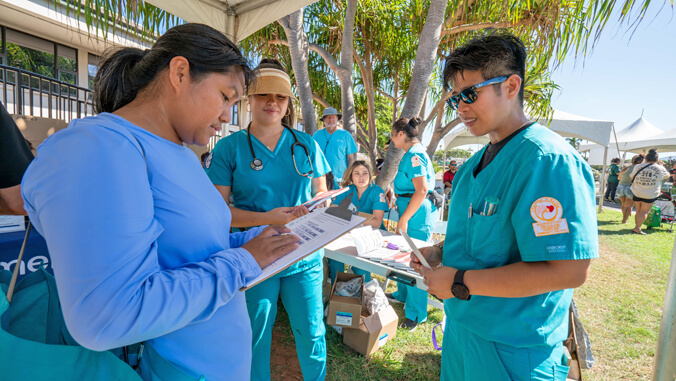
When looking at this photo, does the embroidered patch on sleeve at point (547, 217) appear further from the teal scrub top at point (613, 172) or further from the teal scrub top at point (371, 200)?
the teal scrub top at point (613, 172)

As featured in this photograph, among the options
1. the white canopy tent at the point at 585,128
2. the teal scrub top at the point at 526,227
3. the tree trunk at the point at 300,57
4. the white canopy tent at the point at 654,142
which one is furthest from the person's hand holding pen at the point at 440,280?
the white canopy tent at the point at 654,142

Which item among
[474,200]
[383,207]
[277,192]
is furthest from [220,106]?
[383,207]

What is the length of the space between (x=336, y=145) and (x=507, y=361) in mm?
4343

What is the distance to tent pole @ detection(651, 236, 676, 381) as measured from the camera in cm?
163

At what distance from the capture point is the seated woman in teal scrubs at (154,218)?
0.56 meters

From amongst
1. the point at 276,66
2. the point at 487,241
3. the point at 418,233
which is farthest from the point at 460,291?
the point at 418,233

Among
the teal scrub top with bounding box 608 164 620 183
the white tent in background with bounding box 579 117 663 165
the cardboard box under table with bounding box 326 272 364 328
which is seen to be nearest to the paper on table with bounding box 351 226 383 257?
the cardboard box under table with bounding box 326 272 364 328

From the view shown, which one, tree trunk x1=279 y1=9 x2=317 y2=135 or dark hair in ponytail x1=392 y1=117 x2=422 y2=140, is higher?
tree trunk x1=279 y1=9 x2=317 y2=135

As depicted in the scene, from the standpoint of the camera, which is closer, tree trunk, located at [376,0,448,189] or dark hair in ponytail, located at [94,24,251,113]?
dark hair in ponytail, located at [94,24,251,113]

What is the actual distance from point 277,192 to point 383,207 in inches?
87.1

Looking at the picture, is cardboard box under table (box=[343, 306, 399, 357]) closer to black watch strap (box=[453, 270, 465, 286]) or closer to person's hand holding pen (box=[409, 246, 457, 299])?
person's hand holding pen (box=[409, 246, 457, 299])

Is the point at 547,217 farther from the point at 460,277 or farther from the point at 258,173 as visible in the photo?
the point at 258,173

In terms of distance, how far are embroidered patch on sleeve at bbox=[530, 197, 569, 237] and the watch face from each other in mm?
283

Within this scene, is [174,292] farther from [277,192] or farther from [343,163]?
[343,163]
